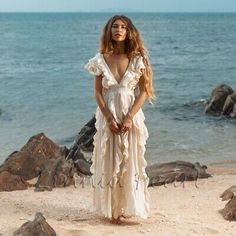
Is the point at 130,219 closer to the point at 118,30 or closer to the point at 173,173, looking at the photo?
the point at 118,30

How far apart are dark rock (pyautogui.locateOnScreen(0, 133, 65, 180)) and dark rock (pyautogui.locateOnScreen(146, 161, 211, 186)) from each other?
190cm

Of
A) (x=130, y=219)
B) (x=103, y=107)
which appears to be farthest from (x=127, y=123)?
(x=130, y=219)

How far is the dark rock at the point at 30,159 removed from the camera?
10.9 metres

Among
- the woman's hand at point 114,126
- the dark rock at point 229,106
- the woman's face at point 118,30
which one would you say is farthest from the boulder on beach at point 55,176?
the dark rock at point 229,106

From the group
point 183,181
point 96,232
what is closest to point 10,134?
point 183,181

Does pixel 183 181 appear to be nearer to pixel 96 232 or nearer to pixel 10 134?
pixel 96 232

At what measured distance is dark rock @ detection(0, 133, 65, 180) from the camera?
10.9 meters

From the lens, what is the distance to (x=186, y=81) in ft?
101

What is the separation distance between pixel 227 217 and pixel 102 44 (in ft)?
7.79

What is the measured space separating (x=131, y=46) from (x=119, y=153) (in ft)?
3.60

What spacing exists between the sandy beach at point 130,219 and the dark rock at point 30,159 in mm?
1290

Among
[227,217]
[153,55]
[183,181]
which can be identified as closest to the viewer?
[227,217]

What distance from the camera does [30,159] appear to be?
36.7 feet

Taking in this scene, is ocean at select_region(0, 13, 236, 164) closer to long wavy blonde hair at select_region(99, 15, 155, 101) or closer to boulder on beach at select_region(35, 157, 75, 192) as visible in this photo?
boulder on beach at select_region(35, 157, 75, 192)
